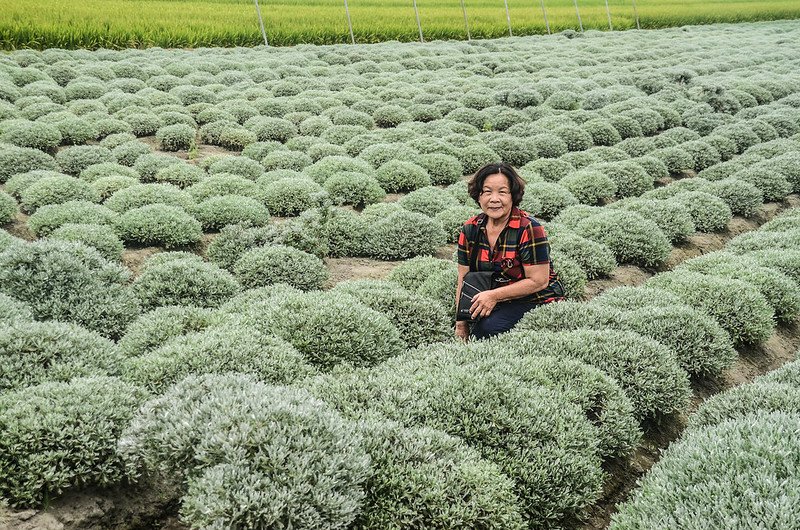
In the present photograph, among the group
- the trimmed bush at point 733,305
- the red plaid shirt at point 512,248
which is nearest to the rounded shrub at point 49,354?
the red plaid shirt at point 512,248

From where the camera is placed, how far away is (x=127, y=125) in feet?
53.7

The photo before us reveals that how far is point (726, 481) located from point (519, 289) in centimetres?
354

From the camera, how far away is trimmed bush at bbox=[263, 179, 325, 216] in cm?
1195

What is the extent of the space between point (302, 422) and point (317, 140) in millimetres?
13140

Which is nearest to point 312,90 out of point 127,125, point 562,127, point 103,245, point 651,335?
point 127,125

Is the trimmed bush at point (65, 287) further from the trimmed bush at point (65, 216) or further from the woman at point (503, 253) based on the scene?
the woman at point (503, 253)

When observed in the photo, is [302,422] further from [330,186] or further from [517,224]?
[330,186]

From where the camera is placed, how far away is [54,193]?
1126 cm

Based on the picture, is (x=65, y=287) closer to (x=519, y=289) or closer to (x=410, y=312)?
(x=410, y=312)

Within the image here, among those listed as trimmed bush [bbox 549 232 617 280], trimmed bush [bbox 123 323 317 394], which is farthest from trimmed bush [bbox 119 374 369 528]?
trimmed bush [bbox 549 232 617 280]

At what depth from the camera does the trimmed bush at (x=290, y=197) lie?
11953 millimetres

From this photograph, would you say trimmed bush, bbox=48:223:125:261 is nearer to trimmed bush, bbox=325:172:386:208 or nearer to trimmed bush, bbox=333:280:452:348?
trimmed bush, bbox=333:280:452:348

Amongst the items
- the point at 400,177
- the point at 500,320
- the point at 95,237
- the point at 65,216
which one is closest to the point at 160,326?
the point at 95,237

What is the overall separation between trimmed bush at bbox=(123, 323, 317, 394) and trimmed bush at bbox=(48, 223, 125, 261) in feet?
12.3
